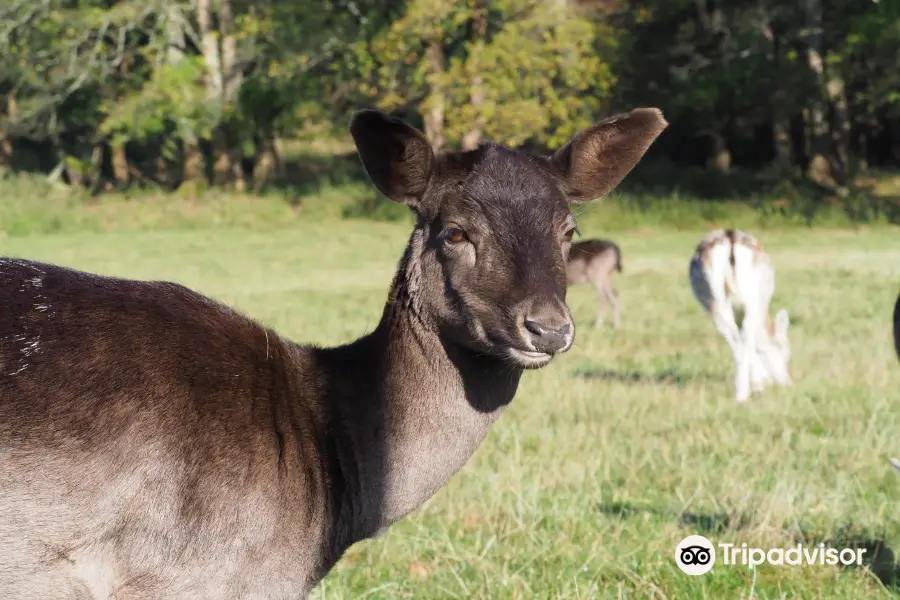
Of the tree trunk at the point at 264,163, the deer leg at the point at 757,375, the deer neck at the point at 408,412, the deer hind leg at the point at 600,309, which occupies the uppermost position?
the deer neck at the point at 408,412

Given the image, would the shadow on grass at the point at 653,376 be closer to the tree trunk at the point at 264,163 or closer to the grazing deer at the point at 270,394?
the grazing deer at the point at 270,394

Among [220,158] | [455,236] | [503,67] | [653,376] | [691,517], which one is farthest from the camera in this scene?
[220,158]

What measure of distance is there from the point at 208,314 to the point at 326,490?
730 mm

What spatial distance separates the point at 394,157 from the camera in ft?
13.9

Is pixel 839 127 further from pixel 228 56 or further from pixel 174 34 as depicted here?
pixel 174 34

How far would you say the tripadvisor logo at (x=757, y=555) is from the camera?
5418 millimetres

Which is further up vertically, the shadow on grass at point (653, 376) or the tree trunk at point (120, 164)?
the shadow on grass at point (653, 376)

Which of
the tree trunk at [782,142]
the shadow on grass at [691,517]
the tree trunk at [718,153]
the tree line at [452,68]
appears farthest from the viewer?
the tree trunk at [718,153]

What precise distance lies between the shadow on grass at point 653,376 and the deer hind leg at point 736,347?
1.40ft

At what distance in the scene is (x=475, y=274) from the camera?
3982mm

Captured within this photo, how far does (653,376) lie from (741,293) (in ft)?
3.81

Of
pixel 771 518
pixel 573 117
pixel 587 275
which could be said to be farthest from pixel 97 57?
pixel 771 518

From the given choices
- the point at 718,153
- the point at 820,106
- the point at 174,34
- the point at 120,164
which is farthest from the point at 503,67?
the point at 120,164

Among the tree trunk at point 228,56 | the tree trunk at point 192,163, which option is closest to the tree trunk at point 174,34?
the tree trunk at point 228,56
